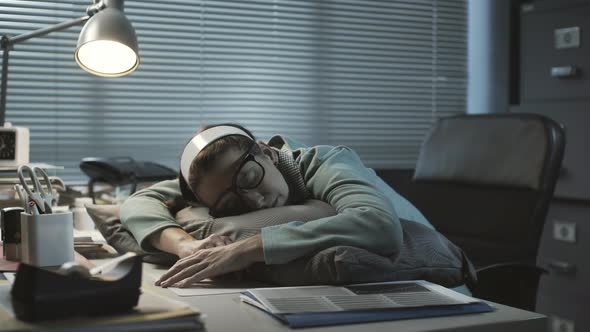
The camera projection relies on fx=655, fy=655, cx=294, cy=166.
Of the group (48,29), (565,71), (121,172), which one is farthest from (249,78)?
(565,71)

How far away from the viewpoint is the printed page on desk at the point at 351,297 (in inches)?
34.8

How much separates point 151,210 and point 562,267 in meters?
1.86

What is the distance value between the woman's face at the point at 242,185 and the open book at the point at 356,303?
0.94 feet

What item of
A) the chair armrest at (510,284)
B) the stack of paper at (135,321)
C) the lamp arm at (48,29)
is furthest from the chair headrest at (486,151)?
the stack of paper at (135,321)

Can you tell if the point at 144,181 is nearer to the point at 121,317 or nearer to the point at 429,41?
the point at 121,317

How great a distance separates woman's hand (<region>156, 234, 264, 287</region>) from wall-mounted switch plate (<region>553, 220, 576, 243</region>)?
1894mm

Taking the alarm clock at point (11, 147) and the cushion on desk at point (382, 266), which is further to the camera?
the alarm clock at point (11, 147)

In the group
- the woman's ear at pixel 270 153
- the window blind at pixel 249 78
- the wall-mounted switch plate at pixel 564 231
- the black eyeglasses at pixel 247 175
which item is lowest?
the wall-mounted switch plate at pixel 564 231

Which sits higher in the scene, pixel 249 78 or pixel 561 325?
pixel 249 78

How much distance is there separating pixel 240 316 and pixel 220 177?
413mm

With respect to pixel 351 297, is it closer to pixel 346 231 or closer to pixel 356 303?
pixel 356 303

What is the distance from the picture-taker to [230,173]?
1238 mm

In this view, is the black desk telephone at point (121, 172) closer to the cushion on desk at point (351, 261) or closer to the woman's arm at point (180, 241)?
the cushion on desk at point (351, 261)

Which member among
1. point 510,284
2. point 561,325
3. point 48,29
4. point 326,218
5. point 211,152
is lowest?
point 561,325
